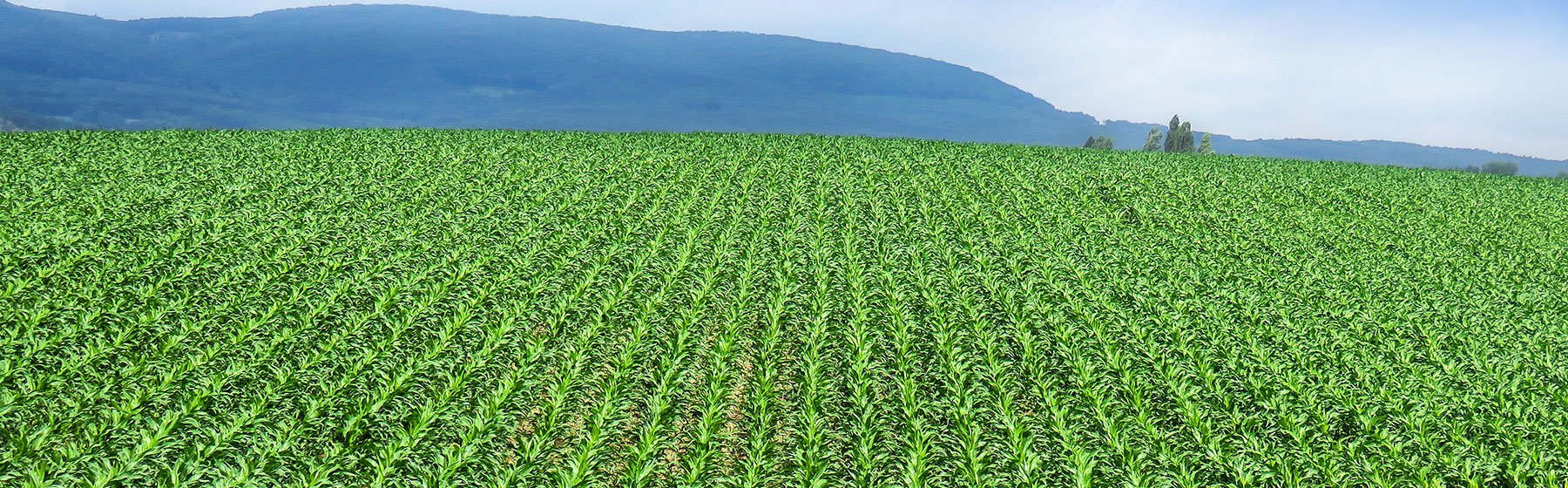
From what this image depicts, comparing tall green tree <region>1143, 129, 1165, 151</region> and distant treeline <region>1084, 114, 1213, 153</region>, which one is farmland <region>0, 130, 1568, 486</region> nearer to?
distant treeline <region>1084, 114, 1213, 153</region>

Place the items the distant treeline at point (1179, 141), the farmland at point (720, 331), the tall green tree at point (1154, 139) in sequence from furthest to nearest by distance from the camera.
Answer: the tall green tree at point (1154, 139) < the distant treeline at point (1179, 141) < the farmland at point (720, 331)

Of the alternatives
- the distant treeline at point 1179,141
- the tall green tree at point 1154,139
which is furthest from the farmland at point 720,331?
the tall green tree at point 1154,139

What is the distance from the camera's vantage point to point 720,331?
13688 millimetres

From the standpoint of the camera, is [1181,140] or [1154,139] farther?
[1154,139]

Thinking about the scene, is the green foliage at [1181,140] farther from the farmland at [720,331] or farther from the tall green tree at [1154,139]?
the farmland at [720,331]

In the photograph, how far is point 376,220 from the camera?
19.1 metres

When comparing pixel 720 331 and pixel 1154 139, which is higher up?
pixel 1154 139

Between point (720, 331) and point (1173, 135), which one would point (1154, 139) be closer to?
point (1173, 135)

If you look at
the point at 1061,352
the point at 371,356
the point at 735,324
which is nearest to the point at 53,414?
the point at 371,356

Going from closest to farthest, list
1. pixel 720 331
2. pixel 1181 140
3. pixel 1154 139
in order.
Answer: pixel 720 331 < pixel 1181 140 < pixel 1154 139

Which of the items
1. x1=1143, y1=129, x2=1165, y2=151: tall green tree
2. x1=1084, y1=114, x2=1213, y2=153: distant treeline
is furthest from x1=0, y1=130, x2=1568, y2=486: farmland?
x1=1143, y1=129, x2=1165, y2=151: tall green tree

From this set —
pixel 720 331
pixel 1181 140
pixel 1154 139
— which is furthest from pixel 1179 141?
pixel 720 331

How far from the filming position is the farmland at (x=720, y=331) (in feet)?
31.4

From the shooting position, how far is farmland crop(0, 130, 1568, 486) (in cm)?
957
